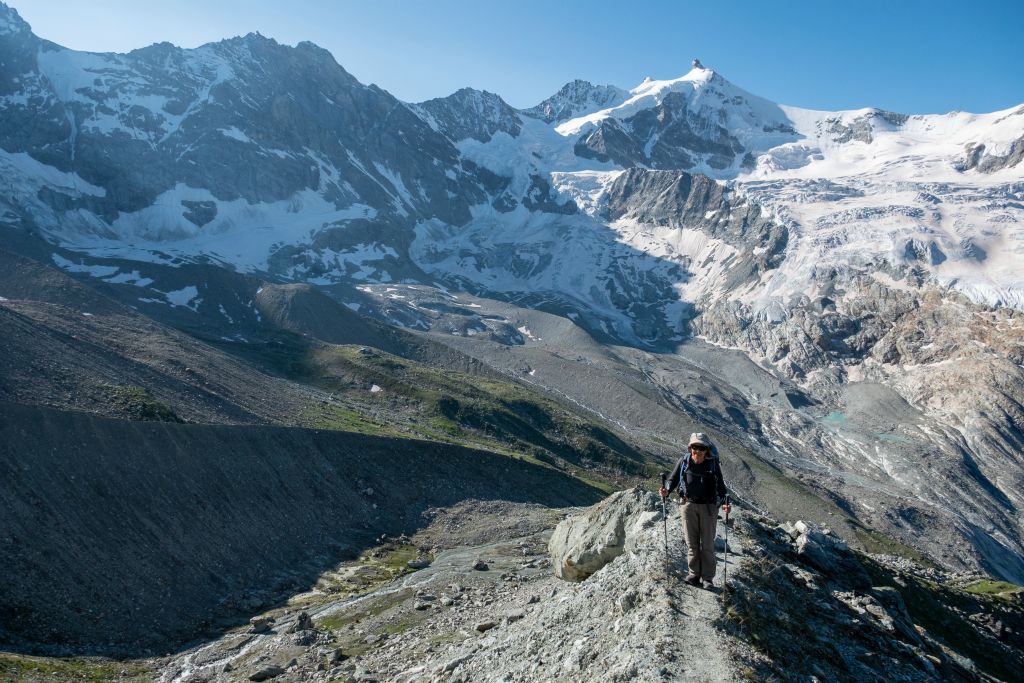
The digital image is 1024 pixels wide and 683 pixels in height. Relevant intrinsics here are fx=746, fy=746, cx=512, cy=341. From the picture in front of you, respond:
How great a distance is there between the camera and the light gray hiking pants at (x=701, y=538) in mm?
19656

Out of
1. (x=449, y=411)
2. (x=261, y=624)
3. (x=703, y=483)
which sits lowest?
(x=449, y=411)

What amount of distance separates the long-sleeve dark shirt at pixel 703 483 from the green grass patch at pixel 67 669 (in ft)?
107

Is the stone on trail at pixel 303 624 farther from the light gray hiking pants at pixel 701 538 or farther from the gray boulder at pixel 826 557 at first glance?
the light gray hiking pants at pixel 701 538

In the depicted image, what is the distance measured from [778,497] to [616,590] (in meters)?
145

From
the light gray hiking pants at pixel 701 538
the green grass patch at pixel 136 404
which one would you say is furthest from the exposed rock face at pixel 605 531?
the green grass patch at pixel 136 404

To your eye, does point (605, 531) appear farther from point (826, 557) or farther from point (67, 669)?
point (67, 669)

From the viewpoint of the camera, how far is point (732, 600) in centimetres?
1856

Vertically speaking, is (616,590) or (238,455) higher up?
(616,590)

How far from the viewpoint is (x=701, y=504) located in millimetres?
20219

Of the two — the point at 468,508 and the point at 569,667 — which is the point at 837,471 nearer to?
the point at 468,508

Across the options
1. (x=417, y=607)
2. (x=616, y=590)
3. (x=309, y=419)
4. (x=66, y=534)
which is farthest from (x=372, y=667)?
(x=309, y=419)

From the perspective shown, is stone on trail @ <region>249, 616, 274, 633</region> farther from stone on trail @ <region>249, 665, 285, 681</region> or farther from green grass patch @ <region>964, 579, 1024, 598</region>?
green grass patch @ <region>964, 579, 1024, 598</region>

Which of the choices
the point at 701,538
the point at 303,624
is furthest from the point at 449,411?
the point at 701,538

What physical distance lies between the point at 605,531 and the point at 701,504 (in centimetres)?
1094
